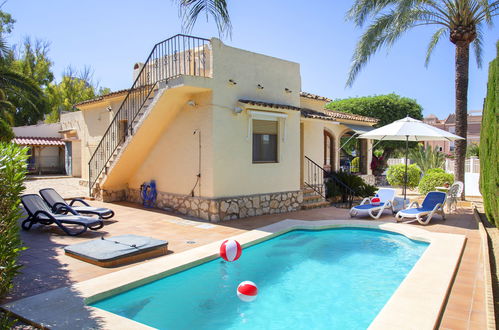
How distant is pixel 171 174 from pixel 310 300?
29.1 feet

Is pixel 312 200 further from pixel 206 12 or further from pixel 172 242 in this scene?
pixel 206 12

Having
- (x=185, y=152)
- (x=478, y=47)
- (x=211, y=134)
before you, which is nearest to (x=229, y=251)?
(x=211, y=134)

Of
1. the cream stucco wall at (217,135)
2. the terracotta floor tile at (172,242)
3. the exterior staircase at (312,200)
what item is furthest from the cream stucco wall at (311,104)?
the terracotta floor tile at (172,242)

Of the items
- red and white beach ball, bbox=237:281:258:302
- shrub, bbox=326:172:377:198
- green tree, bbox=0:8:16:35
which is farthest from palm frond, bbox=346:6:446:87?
green tree, bbox=0:8:16:35

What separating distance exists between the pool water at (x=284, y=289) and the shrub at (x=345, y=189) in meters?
7.03

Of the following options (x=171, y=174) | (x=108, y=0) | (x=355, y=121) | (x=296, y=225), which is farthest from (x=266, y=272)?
(x=355, y=121)

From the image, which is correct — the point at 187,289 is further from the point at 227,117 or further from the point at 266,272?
the point at 227,117

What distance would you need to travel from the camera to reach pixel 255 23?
8.58 meters

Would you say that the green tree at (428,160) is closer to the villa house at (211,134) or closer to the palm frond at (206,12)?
the villa house at (211,134)

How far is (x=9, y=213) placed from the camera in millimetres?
5777

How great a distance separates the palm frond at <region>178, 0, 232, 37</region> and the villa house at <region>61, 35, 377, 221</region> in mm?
4622

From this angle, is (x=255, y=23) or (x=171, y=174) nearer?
(x=255, y=23)

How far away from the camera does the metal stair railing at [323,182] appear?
18297mm

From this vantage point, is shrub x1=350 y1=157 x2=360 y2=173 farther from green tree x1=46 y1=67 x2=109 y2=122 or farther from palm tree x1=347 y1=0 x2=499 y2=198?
green tree x1=46 y1=67 x2=109 y2=122
